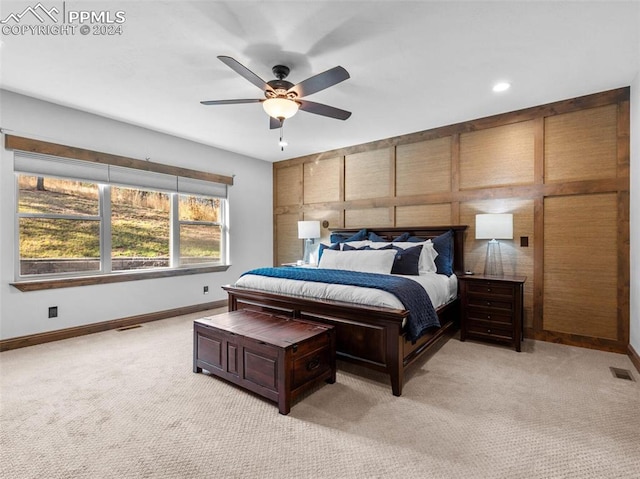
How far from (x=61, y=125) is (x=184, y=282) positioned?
8.38ft

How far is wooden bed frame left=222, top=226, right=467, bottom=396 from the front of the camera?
7.95ft

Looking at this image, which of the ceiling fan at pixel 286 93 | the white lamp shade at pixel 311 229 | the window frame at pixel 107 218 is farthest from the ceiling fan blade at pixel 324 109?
the window frame at pixel 107 218

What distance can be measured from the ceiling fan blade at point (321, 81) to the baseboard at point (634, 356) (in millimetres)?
A: 3579

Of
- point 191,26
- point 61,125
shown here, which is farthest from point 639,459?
point 61,125

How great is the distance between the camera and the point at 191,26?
2275 mm

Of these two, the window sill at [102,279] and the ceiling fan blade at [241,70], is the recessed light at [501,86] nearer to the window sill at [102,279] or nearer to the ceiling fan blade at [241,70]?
the ceiling fan blade at [241,70]

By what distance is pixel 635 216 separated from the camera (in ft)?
9.87

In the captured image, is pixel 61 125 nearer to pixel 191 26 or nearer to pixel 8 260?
pixel 8 260

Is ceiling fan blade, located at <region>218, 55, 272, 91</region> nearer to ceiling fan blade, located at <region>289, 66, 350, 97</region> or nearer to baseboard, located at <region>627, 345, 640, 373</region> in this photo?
ceiling fan blade, located at <region>289, 66, 350, 97</region>

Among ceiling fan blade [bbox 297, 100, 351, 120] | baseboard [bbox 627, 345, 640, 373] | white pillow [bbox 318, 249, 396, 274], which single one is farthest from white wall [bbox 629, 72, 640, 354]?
ceiling fan blade [bbox 297, 100, 351, 120]

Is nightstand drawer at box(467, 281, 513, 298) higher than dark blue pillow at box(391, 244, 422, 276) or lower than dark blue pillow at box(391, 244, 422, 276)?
lower

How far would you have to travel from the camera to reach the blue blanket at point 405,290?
2543 millimetres

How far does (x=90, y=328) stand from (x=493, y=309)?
4.82 metres

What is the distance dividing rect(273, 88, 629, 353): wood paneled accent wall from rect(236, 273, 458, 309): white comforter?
85 centimetres
